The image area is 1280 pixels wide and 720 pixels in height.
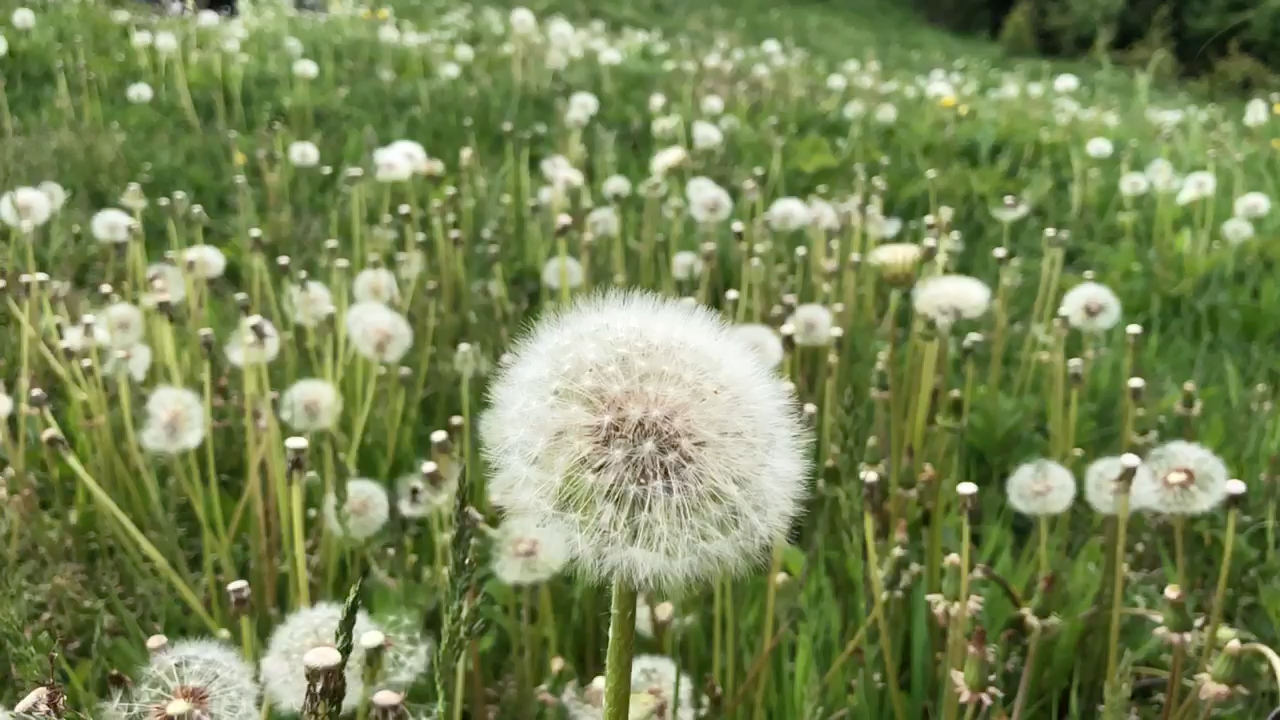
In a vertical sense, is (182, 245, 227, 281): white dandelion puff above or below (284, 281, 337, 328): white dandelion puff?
above

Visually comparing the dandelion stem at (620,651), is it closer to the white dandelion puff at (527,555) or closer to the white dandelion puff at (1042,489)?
the white dandelion puff at (527,555)

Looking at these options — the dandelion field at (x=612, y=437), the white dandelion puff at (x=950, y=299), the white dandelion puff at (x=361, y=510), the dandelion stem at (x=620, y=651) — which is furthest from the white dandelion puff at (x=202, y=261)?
the dandelion stem at (x=620, y=651)

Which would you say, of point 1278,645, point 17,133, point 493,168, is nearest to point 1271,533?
point 1278,645

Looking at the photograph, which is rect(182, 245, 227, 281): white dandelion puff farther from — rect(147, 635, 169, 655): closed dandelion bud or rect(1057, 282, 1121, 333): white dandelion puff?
rect(1057, 282, 1121, 333): white dandelion puff

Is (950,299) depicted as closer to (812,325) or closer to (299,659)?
(812,325)

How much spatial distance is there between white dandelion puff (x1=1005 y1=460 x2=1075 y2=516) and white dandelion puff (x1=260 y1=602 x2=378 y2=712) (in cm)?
97

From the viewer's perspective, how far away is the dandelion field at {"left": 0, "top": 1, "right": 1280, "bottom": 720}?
105 centimetres

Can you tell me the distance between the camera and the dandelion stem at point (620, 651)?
0.86 meters

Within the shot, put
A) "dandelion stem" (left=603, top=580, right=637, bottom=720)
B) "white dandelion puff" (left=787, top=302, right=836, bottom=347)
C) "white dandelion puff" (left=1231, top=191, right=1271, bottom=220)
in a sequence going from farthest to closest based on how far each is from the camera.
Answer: "white dandelion puff" (left=1231, top=191, right=1271, bottom=220) < "white dandelion puff" (left=787, top=302, right=836, bottom=347) < "dandelion stem" (left=603, top=580, right=637, bottom=720)

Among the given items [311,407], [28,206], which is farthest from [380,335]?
[28,206]

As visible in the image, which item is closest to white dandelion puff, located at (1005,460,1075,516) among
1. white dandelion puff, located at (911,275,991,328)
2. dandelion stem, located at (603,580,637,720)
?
white dandelion puff, located at (911,275,991,328)

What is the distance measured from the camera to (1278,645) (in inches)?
65.0

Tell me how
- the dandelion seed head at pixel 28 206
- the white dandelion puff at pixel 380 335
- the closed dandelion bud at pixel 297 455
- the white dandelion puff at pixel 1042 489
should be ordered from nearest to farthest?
the closed dandelion bud at pixel 297 455 → the white dandelion puff at pixel 1042 489 → the white dandelion puff at pixel 380 335 → the dandelion seed head at pixel 28 206

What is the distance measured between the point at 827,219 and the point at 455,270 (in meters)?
0.95
